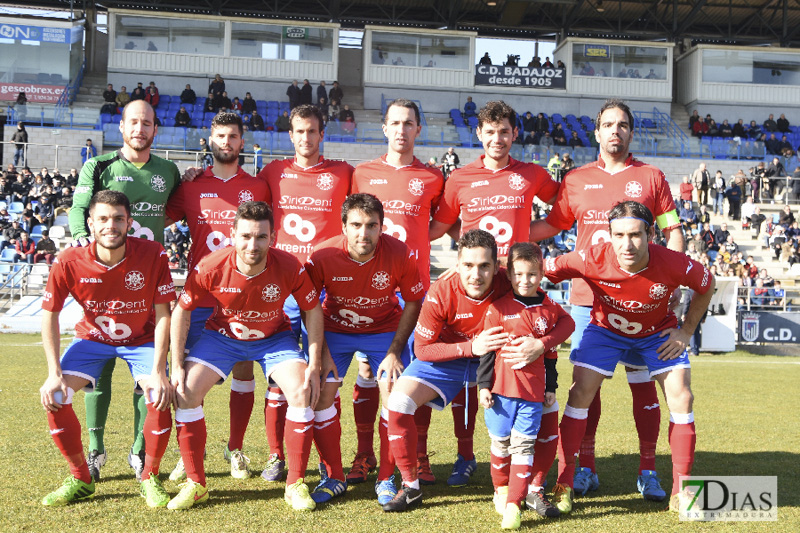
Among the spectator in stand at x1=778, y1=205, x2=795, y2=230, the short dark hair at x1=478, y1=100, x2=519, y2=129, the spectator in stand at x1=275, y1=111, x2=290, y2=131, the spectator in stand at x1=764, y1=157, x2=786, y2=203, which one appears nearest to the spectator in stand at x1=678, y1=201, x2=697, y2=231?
the spectator in stand at x1=778, y1=205, x2=795, y2=230

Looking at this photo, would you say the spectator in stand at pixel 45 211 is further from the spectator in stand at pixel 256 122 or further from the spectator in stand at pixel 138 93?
the spectator in stand at pixel 138 93

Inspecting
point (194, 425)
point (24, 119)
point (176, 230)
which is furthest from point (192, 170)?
point (24, 119)

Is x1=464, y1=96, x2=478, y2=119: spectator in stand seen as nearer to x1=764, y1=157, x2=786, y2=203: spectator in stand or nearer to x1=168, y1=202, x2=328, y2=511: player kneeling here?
x1=764, y1=157, x2=786, y2=203: spectator in stand

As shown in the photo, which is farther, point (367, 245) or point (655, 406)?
point (655, 406)

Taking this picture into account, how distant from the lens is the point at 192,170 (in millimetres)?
5777

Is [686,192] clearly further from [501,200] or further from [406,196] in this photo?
[406,196]

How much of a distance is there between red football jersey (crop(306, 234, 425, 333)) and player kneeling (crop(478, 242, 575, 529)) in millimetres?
687

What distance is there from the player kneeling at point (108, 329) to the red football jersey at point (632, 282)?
8.62 feet

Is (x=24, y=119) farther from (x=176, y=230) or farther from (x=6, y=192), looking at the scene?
(x=176, y=230)

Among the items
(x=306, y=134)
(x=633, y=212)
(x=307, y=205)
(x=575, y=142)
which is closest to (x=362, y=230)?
(x=307, y=205)

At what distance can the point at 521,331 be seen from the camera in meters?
4.61

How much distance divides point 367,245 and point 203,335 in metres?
1.27

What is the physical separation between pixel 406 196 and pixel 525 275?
1.35 m

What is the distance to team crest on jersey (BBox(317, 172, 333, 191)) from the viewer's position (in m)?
5.64
